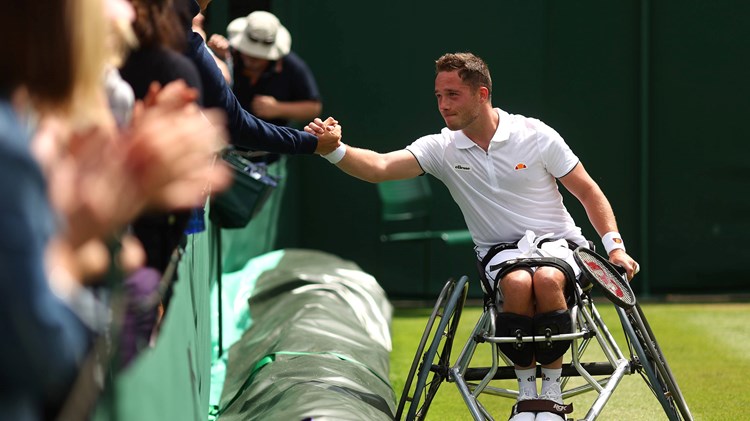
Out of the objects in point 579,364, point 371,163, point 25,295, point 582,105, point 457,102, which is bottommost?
point 579,364

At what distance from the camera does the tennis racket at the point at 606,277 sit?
4.36 meters

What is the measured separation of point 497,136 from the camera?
16.8ft

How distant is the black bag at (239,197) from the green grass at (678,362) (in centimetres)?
119

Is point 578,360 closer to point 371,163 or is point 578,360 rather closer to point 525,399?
point 525,399

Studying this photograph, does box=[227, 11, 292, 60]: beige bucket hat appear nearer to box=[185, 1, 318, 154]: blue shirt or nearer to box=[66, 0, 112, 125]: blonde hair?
box=[185, 1, 318, 154]: blue shirt

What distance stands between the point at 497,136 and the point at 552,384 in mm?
1135

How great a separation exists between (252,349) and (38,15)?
4185 millimetres

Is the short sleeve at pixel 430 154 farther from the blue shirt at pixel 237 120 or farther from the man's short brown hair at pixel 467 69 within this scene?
the blue shirt at pixel 237 120

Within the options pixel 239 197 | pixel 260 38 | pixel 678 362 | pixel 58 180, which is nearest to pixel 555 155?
pixel 239 197

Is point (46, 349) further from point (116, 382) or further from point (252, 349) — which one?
point (252, 349)

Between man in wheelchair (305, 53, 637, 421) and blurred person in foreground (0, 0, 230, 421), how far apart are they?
289 cm

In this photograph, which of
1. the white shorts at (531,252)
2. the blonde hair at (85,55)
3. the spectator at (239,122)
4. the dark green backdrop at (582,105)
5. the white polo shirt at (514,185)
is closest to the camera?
the blonde hair at (85,55)

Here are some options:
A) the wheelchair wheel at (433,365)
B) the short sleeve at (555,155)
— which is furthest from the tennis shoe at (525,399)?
the short sleeve at (555,155)

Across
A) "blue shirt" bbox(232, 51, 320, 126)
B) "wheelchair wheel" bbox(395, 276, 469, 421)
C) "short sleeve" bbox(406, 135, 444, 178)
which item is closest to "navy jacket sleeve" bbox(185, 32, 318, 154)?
"short sleeve" bbox(406, 135, 444, 178)
